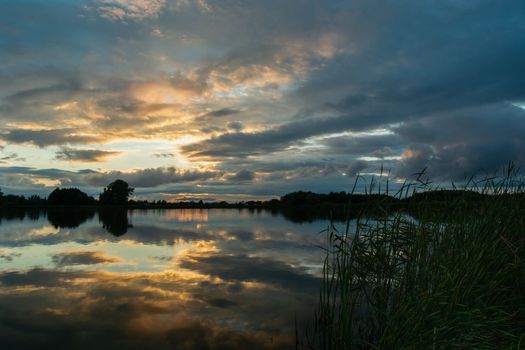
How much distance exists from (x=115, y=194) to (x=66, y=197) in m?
14.6

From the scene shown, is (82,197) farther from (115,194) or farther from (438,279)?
(438,279)

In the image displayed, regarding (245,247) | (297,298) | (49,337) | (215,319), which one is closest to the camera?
(49,337)

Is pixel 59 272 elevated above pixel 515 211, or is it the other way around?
pixel 515 211

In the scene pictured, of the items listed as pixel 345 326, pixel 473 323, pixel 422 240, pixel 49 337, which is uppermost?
pixel 422 240

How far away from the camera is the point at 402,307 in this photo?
561 centimetres

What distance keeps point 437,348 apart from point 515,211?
4.03 metres

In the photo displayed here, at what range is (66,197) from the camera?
342ft

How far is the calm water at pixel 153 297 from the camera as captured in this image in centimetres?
839

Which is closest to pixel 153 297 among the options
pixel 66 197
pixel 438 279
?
pixel 438 279

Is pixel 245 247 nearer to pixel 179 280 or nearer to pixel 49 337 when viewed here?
pixel 179 280

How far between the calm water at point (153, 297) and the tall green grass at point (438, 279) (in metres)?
2.29

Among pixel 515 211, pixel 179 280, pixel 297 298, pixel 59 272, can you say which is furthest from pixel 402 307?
pixel 59 272

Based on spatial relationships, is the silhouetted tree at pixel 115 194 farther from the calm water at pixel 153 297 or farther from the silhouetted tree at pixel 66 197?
the calm water at pixel 153 297

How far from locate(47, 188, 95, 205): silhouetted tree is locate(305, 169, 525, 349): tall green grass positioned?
111320 mm
